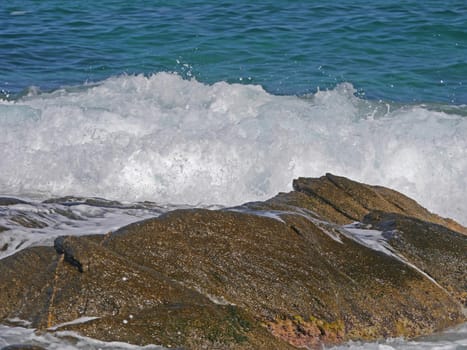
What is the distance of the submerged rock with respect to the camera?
515 cm

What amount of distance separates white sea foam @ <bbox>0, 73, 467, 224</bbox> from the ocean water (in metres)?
0.02

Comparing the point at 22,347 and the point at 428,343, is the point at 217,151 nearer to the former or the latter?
the point at 428,343

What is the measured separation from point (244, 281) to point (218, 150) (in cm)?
568

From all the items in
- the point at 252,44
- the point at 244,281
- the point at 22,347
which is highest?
the point at 22,347

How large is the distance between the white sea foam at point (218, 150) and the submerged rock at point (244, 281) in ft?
13.2

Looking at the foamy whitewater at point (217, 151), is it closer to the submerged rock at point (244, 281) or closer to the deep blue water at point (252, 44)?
the deep blue water at point (252, 44)

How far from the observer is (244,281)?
5.75 metres

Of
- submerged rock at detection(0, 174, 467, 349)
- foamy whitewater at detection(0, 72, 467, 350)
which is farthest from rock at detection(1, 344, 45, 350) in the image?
foamy whitewater at detection(0, 72, 467, 350)

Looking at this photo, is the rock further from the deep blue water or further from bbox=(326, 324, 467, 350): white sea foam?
the deep blue water

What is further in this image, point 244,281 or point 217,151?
point 217,151

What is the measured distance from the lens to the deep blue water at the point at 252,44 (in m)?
15.6

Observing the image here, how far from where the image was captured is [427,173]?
11344 millimetres

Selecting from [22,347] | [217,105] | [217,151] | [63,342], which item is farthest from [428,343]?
[217,105]

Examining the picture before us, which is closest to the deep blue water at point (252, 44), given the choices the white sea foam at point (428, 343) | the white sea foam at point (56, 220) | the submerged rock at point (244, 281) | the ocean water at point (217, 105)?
the ocean water at point (217, 105)
